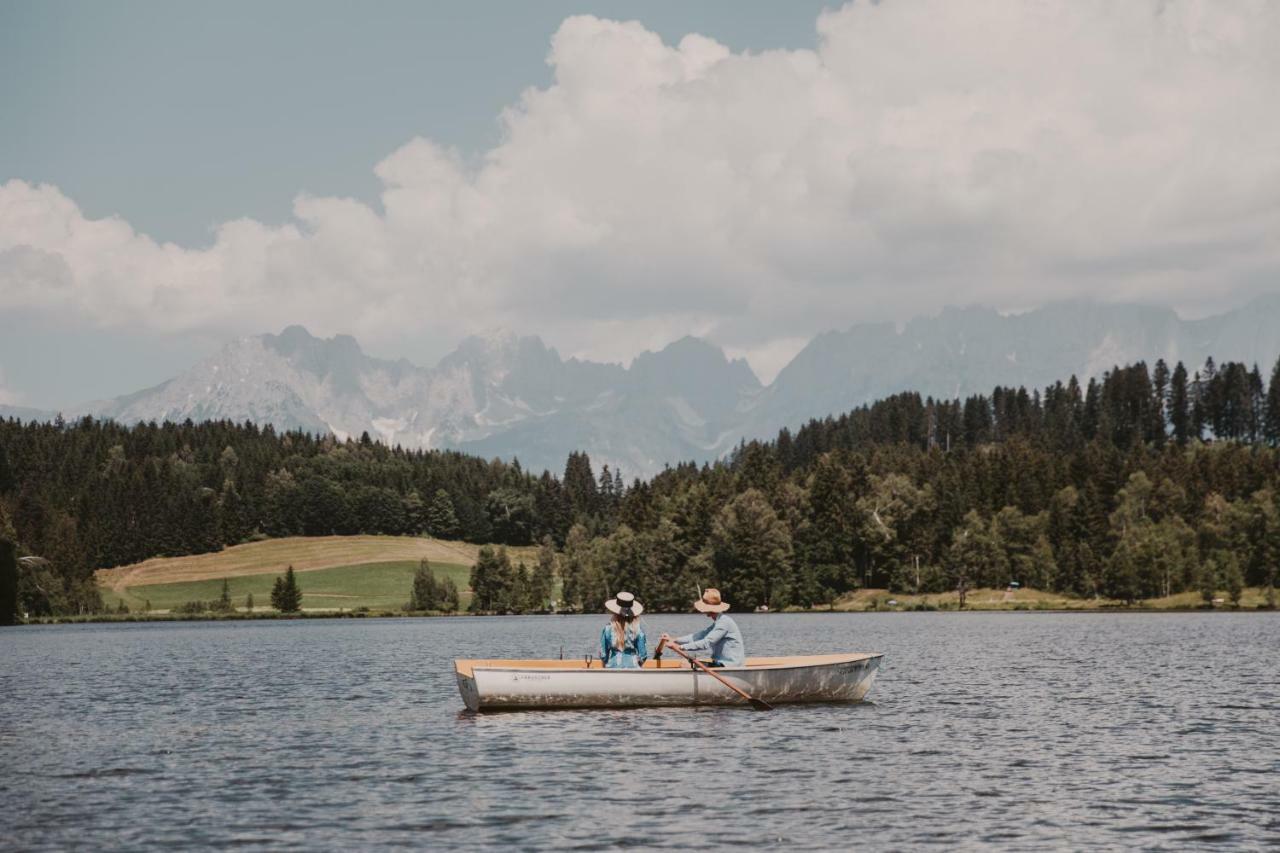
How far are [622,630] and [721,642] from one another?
3.42 meters

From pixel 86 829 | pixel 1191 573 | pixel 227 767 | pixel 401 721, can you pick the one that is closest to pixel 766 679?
pixel 401 721

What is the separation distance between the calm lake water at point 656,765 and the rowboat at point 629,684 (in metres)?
0.57

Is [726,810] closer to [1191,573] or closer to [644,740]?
[644,740]

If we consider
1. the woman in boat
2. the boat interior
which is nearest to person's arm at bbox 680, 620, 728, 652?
the boat interior

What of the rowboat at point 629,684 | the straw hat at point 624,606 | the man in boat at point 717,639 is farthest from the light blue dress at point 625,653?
the man in boat at point 717,639

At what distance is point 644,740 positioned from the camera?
3944 cm

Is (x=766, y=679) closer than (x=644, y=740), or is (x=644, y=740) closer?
(x=644, y=740)

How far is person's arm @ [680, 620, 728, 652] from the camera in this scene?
151 feet

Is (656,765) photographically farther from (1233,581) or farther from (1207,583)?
(1207,583)

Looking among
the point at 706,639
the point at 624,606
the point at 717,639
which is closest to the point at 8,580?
the point at 624,606

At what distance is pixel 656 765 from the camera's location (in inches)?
1363

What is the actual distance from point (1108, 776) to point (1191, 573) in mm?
148584

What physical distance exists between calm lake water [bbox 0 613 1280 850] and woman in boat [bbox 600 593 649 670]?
202 cm

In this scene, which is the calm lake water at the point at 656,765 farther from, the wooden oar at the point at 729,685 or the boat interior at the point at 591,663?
the boat interior at the point at 591,663
